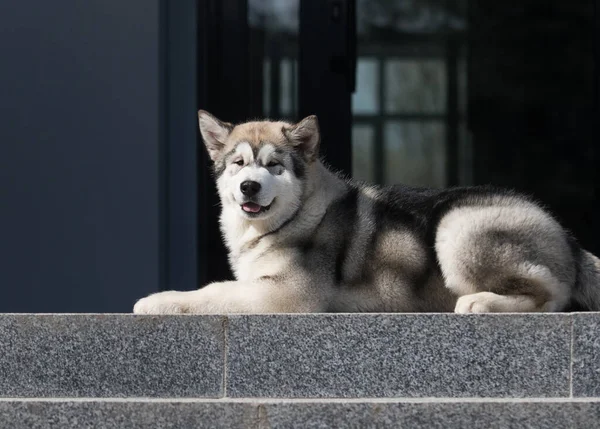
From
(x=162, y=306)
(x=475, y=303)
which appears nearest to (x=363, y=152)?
(x=475, y=303)

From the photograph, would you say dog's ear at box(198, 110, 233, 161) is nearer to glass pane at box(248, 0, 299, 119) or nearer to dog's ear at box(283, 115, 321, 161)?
dog's ear at box(283, 115, 321, 161)

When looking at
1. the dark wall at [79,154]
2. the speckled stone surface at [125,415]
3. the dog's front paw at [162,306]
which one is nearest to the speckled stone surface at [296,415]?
the speckled stone surface at [125,415]

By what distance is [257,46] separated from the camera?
8703mm

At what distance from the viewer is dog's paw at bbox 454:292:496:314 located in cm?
502

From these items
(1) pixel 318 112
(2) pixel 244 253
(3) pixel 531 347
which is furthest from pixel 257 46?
(3) pixel 531 347

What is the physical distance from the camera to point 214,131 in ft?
18.8

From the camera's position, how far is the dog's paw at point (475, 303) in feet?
16.5

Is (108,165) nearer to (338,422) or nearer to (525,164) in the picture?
(525,164)

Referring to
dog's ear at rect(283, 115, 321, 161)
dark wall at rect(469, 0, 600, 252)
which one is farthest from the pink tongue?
dark wall at rect(469, 0, 600, 252)

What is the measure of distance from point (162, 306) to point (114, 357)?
44 cm

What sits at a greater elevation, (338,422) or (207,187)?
(207,187)

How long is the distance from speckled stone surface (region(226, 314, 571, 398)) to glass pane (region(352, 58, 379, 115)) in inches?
181

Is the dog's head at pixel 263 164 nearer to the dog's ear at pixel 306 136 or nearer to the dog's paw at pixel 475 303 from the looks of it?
the dog's ear at pixel 306 136

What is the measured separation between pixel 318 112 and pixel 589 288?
3397 millimetres
